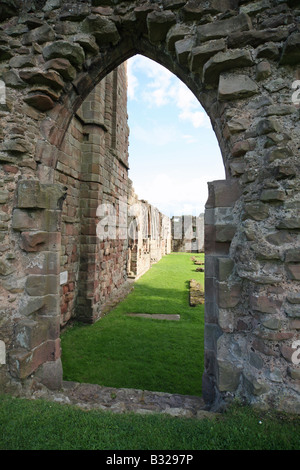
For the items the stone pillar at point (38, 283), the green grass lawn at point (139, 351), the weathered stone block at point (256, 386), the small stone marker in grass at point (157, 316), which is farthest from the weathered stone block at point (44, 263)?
the small stone marker in grass at point (157, 316)

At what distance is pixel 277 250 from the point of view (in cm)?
212

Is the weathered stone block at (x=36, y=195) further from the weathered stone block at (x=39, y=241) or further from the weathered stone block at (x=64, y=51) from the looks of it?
the weathered stone block at (x=64, y=51)

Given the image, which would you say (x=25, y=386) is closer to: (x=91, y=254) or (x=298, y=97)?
(x=91, y=254)

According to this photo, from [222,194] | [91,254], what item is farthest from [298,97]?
[91,254]

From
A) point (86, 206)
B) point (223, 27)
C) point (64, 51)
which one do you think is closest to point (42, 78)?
point (64, 51)

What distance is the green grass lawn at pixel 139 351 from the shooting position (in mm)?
3391

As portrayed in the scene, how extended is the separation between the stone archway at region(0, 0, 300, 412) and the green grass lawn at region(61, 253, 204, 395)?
790 millimetres

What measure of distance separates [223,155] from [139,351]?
11.2ft

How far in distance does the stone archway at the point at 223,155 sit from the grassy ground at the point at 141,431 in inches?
9.7

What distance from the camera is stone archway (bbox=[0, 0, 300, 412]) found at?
2.13 m

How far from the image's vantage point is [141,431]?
193 centimetres

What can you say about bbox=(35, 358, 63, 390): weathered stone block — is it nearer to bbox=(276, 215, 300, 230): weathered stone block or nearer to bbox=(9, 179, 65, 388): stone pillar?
bbox=(9, 179, 65, 388): stone pillar

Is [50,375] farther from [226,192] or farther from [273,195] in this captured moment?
[273,195]

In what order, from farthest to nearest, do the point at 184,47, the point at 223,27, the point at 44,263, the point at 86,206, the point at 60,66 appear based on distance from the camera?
the point at 86,206 → the point at 44,263 → the point at 60,66 → the point at 184,47 → the point at 223,27
